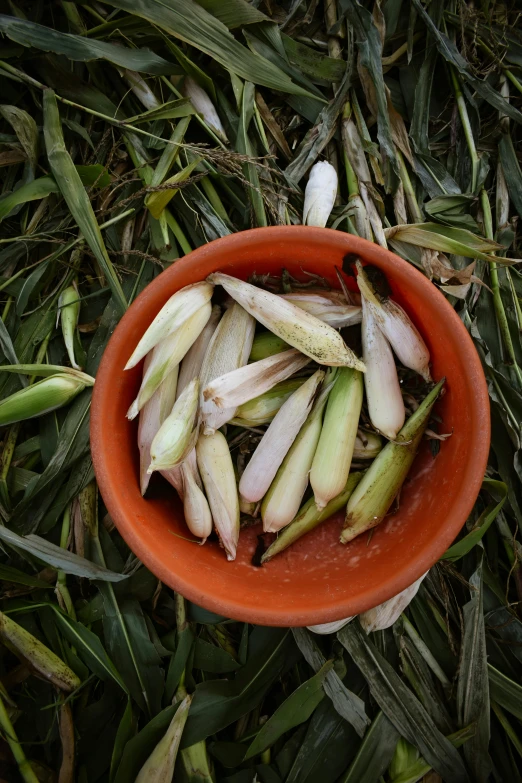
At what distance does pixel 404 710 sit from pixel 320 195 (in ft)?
2.57

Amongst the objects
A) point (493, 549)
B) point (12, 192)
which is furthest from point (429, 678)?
point (12, 192)

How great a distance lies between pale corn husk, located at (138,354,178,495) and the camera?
0.76 meters

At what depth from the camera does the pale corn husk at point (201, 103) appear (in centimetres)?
90

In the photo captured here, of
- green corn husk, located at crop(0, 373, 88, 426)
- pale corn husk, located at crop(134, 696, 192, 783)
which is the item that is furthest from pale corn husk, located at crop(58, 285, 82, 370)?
pale corn husk, located at crop(134, 696, 192, 783)

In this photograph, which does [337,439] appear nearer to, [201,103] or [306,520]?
[306,520]

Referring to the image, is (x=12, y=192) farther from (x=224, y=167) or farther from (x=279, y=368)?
(x=279, y=368)

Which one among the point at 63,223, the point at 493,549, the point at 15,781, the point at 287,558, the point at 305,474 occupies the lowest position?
the point at 15,781

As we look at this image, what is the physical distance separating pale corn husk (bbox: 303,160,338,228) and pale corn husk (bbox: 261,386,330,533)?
0.88ft

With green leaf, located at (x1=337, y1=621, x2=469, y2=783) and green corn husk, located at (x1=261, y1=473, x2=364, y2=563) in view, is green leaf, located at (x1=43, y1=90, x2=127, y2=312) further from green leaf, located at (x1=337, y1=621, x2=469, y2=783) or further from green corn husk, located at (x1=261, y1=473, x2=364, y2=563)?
green leaf, located at (x1=337, y1=621, x2=469, y2=783)

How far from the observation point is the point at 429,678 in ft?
2.87

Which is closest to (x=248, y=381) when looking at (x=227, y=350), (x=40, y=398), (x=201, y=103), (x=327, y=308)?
(x=227, y=350)

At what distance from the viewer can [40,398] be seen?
0.83 metres

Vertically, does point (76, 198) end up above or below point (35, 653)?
above

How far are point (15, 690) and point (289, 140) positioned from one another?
1.02 meters
